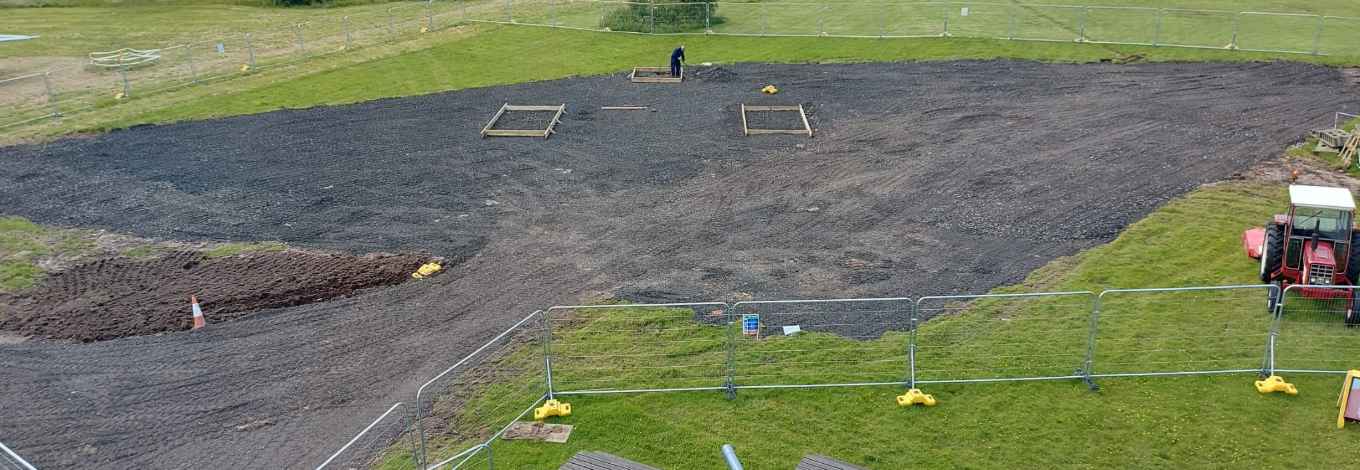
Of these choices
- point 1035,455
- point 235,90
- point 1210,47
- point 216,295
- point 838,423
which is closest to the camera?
point 1035,455

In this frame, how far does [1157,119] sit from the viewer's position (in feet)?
101

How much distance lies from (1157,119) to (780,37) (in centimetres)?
1904

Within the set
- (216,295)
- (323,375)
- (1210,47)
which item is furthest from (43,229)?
(1210,47)

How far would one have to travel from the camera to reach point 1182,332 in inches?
692

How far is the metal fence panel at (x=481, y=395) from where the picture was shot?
14844mm

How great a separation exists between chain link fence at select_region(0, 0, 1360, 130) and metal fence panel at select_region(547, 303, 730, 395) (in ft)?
87.5

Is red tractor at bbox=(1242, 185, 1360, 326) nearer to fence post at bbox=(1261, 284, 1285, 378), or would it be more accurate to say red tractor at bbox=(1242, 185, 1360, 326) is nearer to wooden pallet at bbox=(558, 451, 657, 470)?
fence post at bbox=(1261, 284, 1285, 378)

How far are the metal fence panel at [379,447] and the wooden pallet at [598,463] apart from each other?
105 inches

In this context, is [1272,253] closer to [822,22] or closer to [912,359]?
[912,359]

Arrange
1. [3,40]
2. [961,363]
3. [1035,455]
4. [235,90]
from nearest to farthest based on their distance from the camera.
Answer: [1035,455] < [961,363] < [235,90] < [3,40]

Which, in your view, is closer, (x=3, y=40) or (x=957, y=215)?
(x=957, y=215)

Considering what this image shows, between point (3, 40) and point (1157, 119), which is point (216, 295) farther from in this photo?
point (3, 40)

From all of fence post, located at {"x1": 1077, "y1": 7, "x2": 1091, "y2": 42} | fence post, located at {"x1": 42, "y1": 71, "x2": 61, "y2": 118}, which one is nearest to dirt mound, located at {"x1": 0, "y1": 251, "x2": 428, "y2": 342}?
fence post, located at {"x1": 42, "y1": 71, "x2": 61, "y2": 118}

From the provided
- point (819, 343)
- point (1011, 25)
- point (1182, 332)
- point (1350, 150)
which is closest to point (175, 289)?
point (819, 343)
